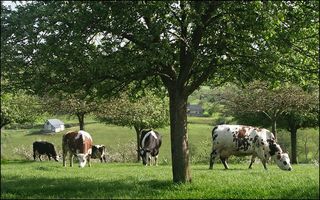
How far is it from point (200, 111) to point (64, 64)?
10906 cm

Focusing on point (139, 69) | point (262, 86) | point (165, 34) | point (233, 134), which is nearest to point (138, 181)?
point (139, 69)

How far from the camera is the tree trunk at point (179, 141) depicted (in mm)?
15773

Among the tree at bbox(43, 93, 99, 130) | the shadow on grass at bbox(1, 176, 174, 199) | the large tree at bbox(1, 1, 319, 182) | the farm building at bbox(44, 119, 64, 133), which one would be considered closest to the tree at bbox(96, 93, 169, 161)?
the tree at bbox(43, 93, 99, 130)

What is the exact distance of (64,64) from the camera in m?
14.2

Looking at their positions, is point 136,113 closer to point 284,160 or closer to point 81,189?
point 284,160

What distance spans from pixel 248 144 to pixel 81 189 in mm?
11864

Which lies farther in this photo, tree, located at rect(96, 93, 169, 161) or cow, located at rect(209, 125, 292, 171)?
tree, located at rect(96, 93, 169, 161)

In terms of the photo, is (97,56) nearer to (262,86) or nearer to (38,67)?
(38,67)

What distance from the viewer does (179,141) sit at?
15.8 metres

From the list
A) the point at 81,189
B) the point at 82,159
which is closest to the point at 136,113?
the point at 82,159

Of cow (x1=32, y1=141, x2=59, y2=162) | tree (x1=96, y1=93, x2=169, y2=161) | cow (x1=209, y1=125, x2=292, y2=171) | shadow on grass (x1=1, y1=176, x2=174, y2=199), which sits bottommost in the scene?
cow (x1=32, y1=141, x2=59, y2=162)

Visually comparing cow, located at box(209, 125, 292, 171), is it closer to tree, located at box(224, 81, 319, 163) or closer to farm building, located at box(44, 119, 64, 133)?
tree, located at box(224, 81, 319, 163)

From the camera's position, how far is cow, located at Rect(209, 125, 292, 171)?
24.1m

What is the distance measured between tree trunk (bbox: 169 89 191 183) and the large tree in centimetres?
4
